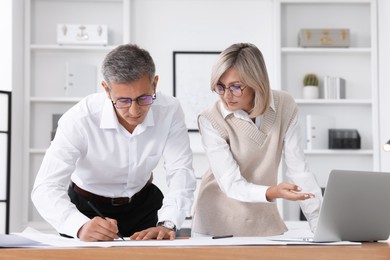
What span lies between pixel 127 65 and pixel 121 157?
43 centimetres

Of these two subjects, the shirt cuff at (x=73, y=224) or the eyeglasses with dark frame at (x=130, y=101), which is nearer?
the shirt cuff at (x=73, y=224)

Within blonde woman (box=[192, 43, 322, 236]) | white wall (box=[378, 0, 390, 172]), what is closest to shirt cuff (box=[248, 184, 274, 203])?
blonde woman (box=[192, 43, 322, 236])

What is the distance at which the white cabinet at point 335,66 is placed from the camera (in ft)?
18.1

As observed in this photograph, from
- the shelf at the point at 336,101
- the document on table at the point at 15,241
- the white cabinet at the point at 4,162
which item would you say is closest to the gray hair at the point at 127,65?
the document on table at the point at 15,241

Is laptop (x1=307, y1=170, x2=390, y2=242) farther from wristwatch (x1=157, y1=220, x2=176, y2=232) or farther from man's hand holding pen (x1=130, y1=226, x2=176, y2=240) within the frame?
wristwatch (x1=157, y1=220, x2=176, y2=232)

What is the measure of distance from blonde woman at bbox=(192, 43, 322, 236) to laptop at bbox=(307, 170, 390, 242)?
0.52m

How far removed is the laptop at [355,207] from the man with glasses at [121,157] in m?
0.52

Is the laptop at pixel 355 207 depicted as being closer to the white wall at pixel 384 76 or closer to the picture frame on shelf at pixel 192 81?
the white wall at pixel 384 76

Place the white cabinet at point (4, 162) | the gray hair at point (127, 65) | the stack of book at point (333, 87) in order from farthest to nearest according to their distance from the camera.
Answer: the stack of book at point (333, 87)
the white cabinet at point (4, 162)
the gray hair at point (127, 65)

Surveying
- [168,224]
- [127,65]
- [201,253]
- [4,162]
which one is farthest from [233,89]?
[4,162]

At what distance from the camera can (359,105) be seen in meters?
5.54

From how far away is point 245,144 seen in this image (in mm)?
2475

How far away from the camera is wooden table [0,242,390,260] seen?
1.48 m

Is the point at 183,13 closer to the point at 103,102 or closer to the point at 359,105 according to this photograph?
the point at 359,105
